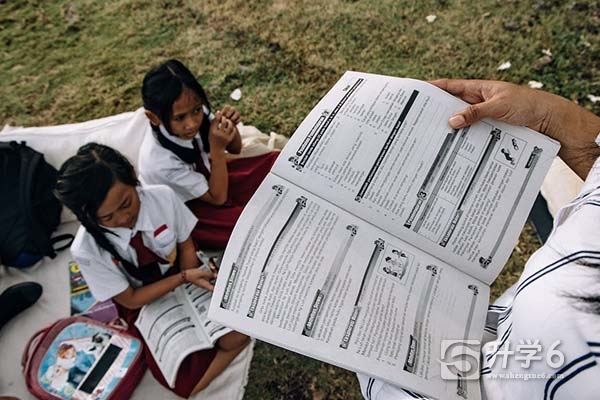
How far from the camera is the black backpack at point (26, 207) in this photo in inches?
84.2

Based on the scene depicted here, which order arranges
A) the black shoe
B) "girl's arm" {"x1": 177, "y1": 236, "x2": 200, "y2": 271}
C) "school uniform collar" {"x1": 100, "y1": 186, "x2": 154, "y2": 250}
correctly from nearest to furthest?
"school uniform collar" {"x1": 100, "y1": 186, "x2": 154, "y2": 250}
"girl's arm" {"x1": 177, "y1": 236, "x2": 200, "y2": 271}
the black shoe

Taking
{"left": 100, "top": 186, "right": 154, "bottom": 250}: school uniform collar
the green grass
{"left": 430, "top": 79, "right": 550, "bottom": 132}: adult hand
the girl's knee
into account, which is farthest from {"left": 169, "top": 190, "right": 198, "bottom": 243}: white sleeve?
{"left": 430, "top": 79, "right": 550, "bottom": 132}: adult hand

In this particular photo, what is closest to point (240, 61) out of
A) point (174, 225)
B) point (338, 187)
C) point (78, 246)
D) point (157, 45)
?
point (157, 45)

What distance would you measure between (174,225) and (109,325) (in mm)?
480

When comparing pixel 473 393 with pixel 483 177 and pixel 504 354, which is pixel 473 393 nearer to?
pixel 504 354

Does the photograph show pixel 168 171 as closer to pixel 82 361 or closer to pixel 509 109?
pixel 82 361

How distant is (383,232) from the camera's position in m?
1.20

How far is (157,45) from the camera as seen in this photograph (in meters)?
3.12

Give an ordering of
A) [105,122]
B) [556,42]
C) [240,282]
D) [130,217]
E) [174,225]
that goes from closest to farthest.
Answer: [240,282] → [130,217] → [174,225] → [105,122] → [556,42]

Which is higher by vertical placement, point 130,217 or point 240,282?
point 240,282

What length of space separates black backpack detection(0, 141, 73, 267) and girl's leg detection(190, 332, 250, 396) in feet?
2.84

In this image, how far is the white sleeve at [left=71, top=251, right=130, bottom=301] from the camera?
1.70 metres

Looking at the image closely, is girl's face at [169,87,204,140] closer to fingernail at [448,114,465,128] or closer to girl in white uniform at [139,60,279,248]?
girl in white uniform at [139,60,279,248]

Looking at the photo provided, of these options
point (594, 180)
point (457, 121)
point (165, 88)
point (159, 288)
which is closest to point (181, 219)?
point (159, 288)
